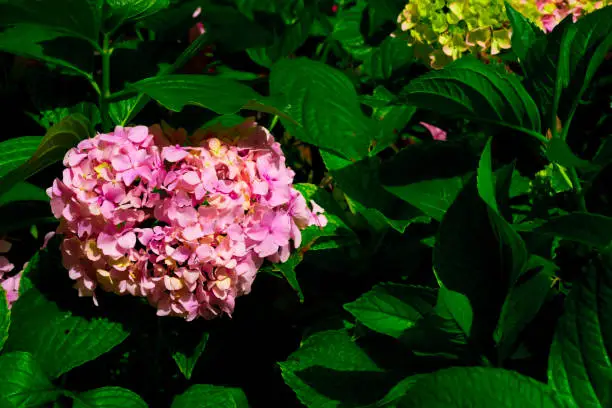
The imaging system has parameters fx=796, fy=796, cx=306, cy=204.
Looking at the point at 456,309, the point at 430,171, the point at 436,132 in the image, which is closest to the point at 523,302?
the point at 456,309

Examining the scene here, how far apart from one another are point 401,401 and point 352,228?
0.54 metres

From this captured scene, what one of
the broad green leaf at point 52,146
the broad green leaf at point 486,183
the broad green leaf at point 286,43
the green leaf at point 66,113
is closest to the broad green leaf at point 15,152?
the broad green leaf at point 52,146

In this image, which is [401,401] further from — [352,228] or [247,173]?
[352,228]

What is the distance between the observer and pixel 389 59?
5.02ft

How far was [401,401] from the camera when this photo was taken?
31.9 inches

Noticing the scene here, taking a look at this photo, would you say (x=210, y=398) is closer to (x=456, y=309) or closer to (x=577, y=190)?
(x=456, y=309)

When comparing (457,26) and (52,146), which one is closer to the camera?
(52,146)

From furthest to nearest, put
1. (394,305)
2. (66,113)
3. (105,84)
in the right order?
(66,113)
(105,84)
(394,305)

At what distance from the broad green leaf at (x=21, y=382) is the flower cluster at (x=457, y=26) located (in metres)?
0.90

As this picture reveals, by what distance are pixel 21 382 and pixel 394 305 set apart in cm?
53

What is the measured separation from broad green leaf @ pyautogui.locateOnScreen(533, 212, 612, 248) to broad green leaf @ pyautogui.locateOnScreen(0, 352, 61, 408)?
28.6 inches

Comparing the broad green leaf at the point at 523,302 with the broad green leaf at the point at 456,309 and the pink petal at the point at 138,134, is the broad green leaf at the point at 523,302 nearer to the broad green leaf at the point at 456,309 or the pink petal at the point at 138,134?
the broad green leaf at the point at 456,309

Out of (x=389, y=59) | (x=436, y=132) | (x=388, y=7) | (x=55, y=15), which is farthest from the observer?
(x=436, y=132)

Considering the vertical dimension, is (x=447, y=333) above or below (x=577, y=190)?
below
